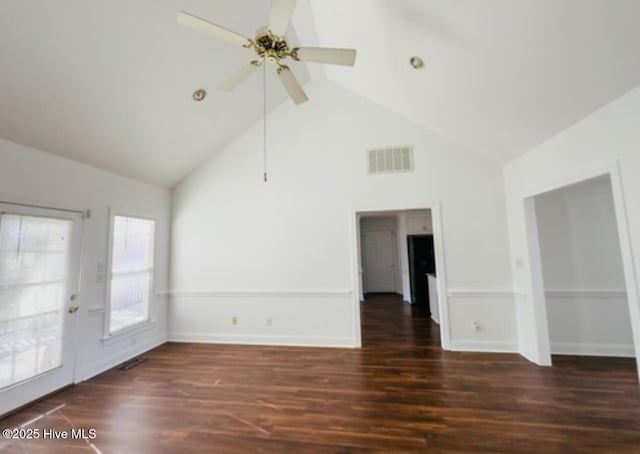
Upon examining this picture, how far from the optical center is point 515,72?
2381 mm

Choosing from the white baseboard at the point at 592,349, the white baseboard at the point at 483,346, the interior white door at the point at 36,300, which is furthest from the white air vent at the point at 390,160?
the interior white door at the point at 36,300

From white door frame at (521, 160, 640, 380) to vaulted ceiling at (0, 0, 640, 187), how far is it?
0.56 m

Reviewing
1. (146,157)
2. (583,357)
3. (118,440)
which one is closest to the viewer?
(118,440)

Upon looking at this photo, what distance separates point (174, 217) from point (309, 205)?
2422 millimetres

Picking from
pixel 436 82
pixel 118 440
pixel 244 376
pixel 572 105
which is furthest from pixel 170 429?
pixel 572 105

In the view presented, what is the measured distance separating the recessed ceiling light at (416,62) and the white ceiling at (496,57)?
46 mm

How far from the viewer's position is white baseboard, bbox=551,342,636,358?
11.4ft

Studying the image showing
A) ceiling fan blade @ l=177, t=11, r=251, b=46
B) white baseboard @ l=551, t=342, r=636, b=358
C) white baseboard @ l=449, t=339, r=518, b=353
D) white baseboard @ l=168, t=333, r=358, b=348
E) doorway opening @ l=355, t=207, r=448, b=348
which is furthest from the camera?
doorway opening @ l=355, t=207, r=448, b=348

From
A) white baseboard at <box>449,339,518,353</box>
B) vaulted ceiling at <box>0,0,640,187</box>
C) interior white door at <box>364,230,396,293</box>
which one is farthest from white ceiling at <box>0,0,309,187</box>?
interior white door at <box>364,230,396,293</box>

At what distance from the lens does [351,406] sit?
8.43 ft

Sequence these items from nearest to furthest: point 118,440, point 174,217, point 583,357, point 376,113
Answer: point 118,440
point 583,357
point 376,113
point 174,217

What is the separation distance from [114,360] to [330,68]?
5.07 meters

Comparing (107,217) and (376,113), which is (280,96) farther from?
(107,217)

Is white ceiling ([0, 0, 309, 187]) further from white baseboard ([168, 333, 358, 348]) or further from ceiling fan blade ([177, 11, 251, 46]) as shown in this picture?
white baseboard ([168, 333, 358, 348])
